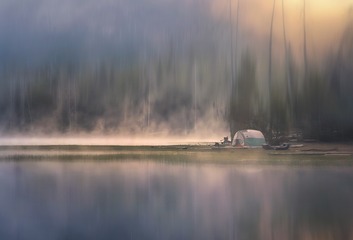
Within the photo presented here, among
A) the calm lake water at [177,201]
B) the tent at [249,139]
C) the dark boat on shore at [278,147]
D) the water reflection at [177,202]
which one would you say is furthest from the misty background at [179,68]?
the water reflection at [177,202]

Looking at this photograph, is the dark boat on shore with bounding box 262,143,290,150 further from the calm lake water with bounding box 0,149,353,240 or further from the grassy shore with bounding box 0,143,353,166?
the calm lake water with bounding box 0,149,353,240

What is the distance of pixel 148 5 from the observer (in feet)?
33.4

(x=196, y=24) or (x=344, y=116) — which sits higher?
(x=196, y=24)

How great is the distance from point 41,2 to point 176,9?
3015mm

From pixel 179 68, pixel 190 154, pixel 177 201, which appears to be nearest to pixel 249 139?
pixel 190 154

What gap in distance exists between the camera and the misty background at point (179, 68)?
995 centimetres

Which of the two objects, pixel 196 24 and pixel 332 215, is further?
pixel 196 24

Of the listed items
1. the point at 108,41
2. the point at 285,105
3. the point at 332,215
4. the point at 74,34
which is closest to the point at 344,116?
the point at 285,105

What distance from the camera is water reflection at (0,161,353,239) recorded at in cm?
543

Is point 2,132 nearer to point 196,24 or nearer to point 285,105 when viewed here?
point 196,24

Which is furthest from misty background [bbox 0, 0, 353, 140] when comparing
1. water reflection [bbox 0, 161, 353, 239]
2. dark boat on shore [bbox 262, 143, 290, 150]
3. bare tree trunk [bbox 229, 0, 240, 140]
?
water reflection [bbox 0, 161, 353, 239]

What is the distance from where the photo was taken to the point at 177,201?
22.2ft

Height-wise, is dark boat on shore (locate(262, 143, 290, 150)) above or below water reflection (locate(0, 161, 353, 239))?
above

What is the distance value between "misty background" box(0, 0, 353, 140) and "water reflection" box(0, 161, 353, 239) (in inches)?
44.2
